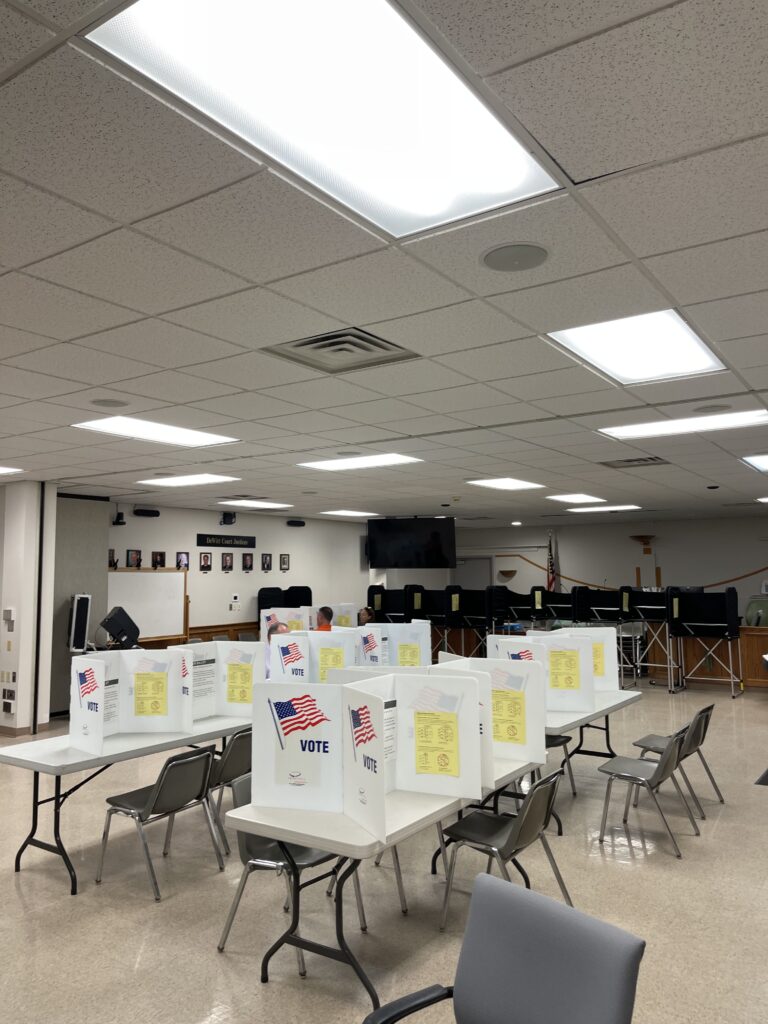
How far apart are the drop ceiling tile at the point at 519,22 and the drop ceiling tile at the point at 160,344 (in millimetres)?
2071

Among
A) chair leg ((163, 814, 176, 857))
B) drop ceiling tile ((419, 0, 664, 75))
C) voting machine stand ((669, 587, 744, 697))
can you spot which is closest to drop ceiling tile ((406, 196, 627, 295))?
drop ceiling tile ((419, 0, 664, 75))

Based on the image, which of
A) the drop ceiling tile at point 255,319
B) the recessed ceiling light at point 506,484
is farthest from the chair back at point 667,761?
the recessed ceiling light at point 506,484

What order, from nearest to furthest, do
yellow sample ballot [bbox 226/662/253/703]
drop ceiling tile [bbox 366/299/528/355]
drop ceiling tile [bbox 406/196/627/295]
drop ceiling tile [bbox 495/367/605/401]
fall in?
1. drop ceiling tile [bbox 406/196/627/295]
2. drop ceiling tile [bbox 366/299/528/355]
3. drop ceiling tile [bbox 495/367/605/401]
4. yellow sample ballot [bbox 226/662/253/703]

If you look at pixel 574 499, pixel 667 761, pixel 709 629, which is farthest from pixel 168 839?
pixel 709 629

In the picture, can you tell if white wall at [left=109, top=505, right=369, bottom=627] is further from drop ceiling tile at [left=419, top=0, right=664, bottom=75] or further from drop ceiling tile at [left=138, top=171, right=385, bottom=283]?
drop ceiling tile at [left=419, top=0, right=664, bottom=75]

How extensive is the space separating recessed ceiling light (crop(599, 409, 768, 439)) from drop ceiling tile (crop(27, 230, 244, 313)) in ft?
12.7

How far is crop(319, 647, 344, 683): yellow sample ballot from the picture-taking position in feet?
20.8

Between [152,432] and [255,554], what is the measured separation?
740cm

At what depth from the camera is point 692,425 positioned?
5836mm

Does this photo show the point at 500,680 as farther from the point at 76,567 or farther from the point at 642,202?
the point at 76,567

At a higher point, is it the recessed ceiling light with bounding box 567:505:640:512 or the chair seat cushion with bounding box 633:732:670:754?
the recessed ceiling light with bounding box 567:505:640:512

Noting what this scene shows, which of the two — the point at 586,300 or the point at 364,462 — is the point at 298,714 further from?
the point at 364,462

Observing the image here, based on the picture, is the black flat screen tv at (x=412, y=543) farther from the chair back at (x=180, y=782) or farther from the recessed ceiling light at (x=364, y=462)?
the chair back at (x=180, y=782)

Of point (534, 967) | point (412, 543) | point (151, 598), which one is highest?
point (412, 543)
